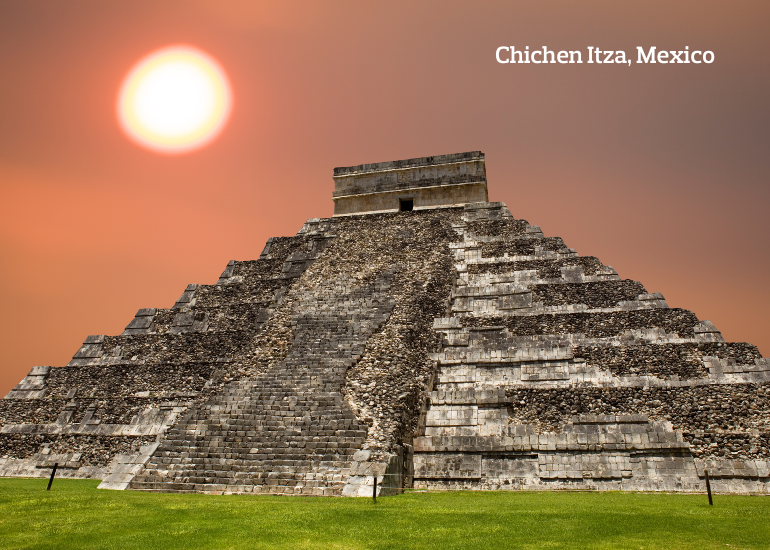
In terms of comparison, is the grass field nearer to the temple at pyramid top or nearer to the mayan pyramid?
the mayan pyramid

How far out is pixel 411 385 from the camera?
14180 mm

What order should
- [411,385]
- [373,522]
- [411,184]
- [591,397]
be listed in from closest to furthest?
1. [373,522]
2. [591,397]
3. [411,385]
4. [411,184]

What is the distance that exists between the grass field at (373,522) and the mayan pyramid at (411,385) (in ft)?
6.30

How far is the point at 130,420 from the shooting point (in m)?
16.5

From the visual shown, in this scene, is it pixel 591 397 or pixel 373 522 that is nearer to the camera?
pixel 373 522

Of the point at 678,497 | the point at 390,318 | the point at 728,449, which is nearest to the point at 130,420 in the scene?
the point at 390,318

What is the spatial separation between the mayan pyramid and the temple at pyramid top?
2.84m

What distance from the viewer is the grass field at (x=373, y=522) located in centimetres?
700

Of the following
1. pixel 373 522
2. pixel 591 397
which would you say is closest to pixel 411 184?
pixel 591 397

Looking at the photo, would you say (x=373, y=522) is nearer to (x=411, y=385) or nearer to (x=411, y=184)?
(x=411, y=385)

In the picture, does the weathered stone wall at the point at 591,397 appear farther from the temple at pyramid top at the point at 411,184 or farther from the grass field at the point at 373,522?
the temple at pyramid top at the point at 411,184

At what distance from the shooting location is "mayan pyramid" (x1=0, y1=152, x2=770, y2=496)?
40.8ft

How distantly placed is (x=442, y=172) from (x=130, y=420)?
53.4 ft

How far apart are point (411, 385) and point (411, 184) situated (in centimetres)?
1376
